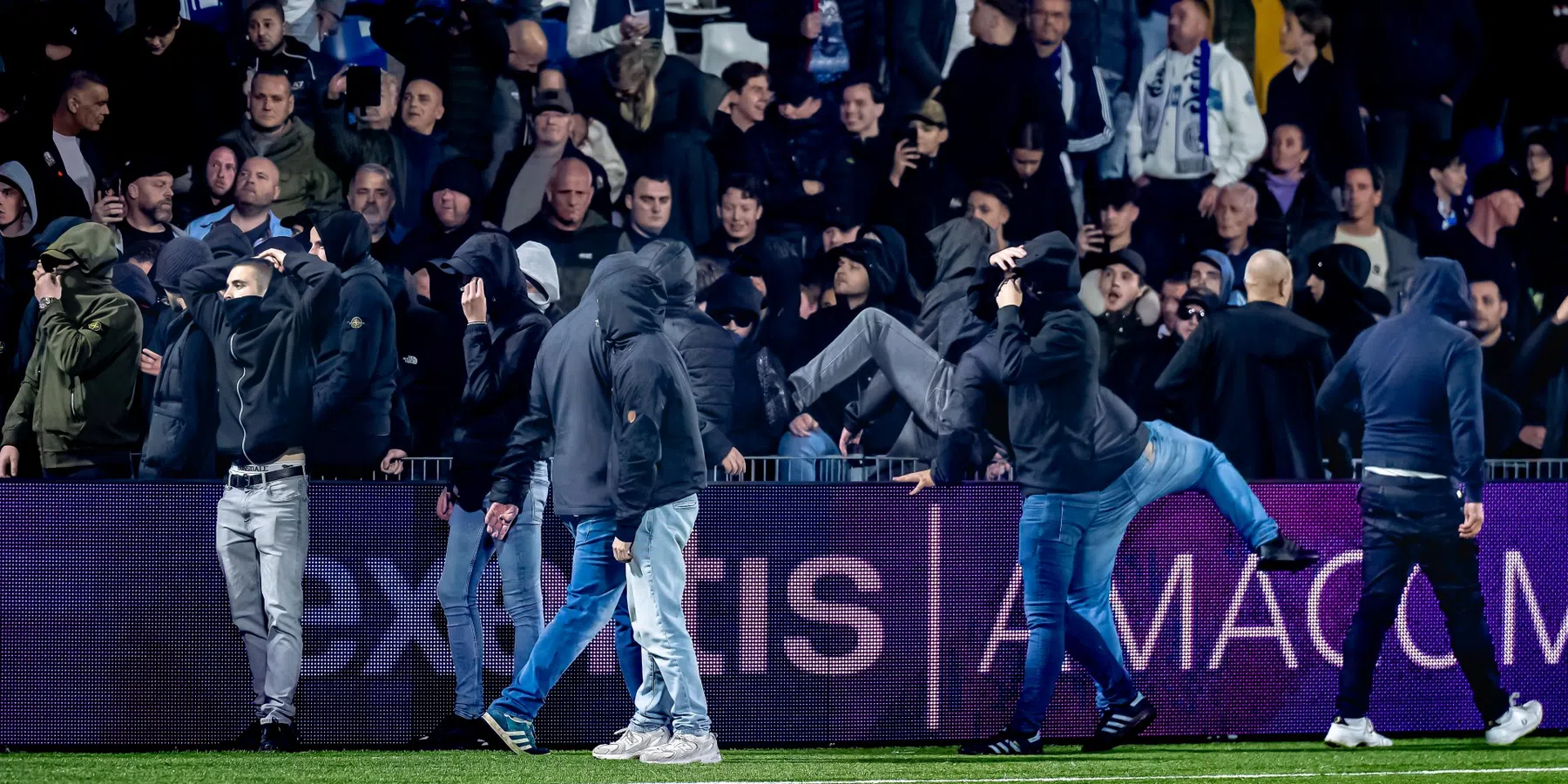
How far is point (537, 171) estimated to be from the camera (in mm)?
10133

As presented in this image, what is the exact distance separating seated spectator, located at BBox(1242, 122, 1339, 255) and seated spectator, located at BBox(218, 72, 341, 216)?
198 inches

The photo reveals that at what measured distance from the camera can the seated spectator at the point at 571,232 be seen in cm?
995

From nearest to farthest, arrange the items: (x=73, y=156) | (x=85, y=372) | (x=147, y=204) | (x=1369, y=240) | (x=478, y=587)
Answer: (x=478, y=587) < (x=85, y=372) < (x=147, y=204) < (x=73, y=156) < (x=1369, y=240)

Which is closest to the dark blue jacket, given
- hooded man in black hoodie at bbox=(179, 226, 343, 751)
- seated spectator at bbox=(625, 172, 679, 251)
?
seated spectator at bbox=(625, 172, 679, 251)

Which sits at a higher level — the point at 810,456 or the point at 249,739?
the point at 810,456

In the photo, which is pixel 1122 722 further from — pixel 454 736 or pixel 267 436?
pixel 267 436


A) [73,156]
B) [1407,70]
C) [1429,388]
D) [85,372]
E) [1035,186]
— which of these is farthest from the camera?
[1407,70]

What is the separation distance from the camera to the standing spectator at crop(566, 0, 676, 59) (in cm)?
1046

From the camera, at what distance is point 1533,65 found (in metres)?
11.2

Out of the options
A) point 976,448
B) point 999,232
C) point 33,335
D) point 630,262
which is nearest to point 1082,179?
point 999,232

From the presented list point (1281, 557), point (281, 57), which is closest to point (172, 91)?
point (281, 57)

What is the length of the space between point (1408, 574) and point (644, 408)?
3406 millimetres

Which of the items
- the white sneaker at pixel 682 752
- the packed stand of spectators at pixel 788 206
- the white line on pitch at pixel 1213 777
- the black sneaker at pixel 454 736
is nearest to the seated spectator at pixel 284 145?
the packed stand of spectators at pixel 788 206

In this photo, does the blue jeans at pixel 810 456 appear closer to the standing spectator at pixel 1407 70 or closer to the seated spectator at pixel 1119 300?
the seated spectator at pixel 1119 300
